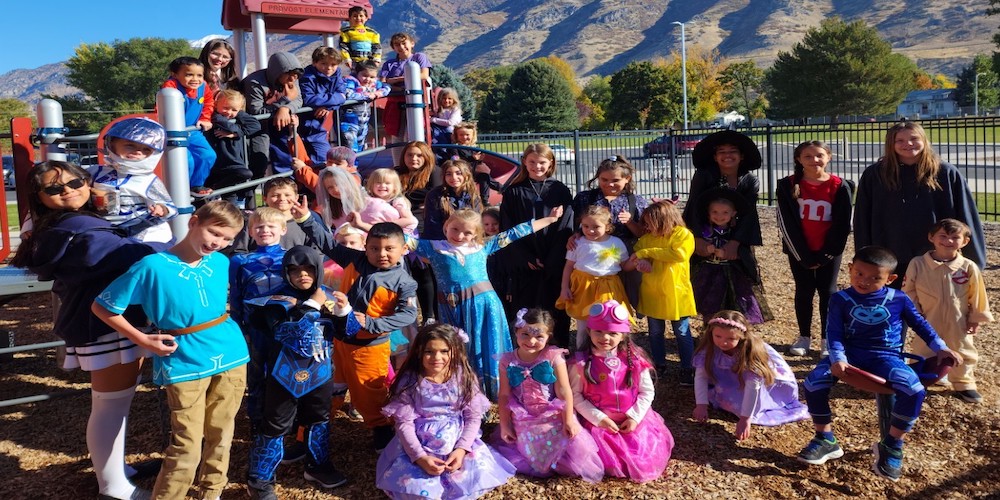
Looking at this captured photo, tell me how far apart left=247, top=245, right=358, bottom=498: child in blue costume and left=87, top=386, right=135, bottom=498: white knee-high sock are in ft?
2.09

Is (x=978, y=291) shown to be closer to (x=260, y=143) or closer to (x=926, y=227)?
(x=926, y=227)

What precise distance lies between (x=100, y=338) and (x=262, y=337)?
0.76 m

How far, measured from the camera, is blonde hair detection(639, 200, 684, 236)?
4625 mm

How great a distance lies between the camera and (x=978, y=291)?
444cm

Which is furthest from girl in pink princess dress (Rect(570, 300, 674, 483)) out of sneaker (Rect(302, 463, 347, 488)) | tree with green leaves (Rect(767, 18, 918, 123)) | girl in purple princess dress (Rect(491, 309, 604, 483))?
tree with green leaves (Rect(767, 18, 918, 123))

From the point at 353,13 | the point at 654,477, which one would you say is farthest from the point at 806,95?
the point at 654,477

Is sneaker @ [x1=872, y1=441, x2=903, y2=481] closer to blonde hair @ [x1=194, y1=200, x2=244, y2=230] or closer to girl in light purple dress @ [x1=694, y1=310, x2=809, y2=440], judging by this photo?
girl in light purple dress @ [x1=694, y1=310, x2=809, y2=440]

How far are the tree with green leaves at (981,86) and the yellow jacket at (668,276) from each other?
77.2 m

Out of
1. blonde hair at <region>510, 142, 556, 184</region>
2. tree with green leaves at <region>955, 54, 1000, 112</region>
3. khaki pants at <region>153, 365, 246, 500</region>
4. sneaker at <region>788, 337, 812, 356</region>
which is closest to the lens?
khaki pants at <region>153, 365, 246, 500</region>

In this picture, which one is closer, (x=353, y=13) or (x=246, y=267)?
(x=246, y=267)

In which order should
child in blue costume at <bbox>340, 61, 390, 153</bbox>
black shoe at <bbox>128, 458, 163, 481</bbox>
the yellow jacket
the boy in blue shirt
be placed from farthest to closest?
child in blue costume at <bbox>340, 61, 390, 153</bbox> → the yellow jacket → black shoe at <bbox>128, 458, 163, 481</bbox> → the boy in blue shirt

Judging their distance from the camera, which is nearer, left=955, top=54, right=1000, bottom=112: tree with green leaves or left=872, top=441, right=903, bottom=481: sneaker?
left=872, top=441, right=903, bottom=481: sneaker

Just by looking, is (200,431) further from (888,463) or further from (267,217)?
(888,463)

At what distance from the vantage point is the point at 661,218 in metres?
4.62
